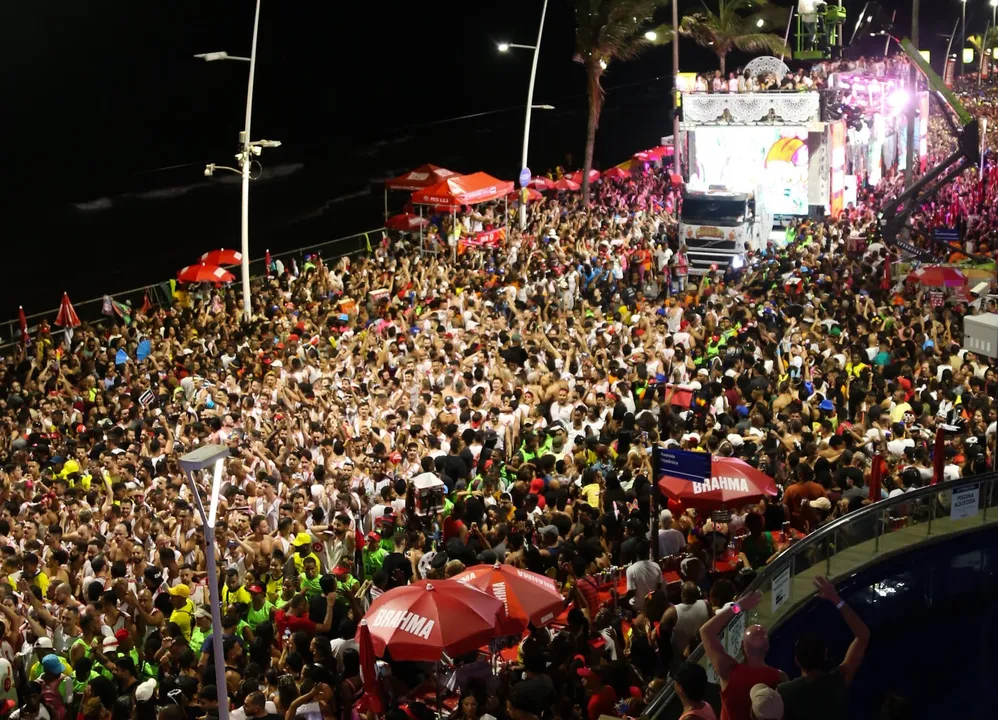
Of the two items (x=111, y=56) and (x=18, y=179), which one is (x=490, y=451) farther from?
(x=111, y=56)

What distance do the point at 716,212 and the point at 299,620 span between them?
20756 millimetres

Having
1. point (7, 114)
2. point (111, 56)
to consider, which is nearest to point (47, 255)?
point (7, 114)

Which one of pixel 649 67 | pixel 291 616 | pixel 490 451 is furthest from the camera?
pixel 649 67

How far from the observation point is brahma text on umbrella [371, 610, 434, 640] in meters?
8.76

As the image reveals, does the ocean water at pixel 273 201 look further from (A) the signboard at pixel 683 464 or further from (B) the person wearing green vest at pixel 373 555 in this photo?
(A) the signboard at pixel 683 464

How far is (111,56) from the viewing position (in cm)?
10500

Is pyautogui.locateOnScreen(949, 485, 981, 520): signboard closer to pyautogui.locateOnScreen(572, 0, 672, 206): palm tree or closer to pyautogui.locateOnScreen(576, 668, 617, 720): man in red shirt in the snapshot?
pyautogui.locateOnScreen(576, 668, 617, 720): man in red shirt

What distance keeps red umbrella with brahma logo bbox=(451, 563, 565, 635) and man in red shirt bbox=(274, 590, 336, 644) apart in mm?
1069

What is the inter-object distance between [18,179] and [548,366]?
292 ft

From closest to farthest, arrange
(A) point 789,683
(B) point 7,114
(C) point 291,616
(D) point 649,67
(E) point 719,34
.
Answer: (A) point 789,683 < (C) point 291,616 < (E) point 719,34 < (B) point 7,114 < (D) point 649,67

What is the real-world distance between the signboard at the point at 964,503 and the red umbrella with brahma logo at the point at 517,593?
4.03 m

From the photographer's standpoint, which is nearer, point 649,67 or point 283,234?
point 283,234

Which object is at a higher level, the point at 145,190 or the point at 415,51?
the point at 415,51

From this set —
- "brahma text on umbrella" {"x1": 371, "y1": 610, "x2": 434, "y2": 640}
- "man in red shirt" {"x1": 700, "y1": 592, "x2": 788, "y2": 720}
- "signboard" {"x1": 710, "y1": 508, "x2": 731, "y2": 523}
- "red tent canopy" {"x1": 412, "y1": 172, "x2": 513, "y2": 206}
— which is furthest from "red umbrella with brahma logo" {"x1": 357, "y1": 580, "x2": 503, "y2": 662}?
"red tent canopy" {"x1": 412, "y1": 172, "x2": 513, "y2": 206}
